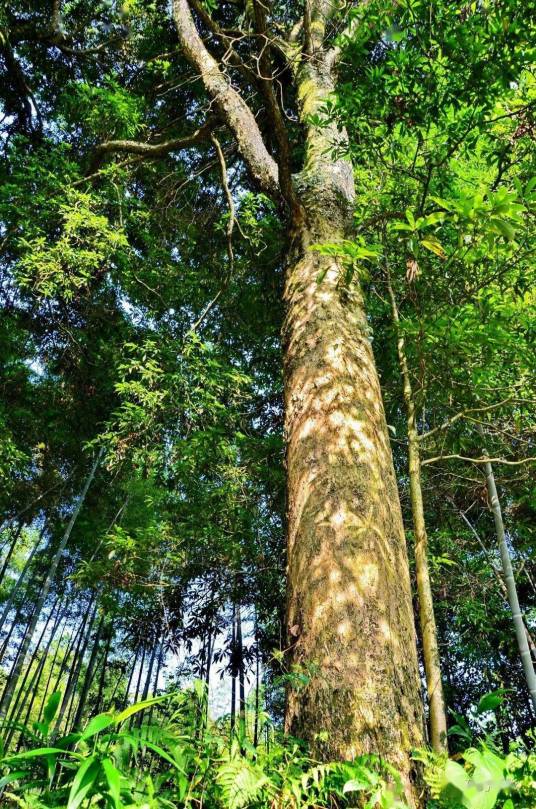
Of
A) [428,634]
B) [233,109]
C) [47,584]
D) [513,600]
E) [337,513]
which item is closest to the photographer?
[337,513]

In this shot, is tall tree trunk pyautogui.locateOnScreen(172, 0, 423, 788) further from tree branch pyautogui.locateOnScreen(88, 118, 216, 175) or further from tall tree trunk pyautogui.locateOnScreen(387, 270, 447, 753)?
tree branch pyautogui.locateOnScreen(88, 118, 216, 175)

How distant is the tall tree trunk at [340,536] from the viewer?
120 centimetres

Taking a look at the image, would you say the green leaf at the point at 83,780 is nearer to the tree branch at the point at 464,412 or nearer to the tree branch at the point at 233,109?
the tree branch at the point at 464,412

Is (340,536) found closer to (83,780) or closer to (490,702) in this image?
(490,702)

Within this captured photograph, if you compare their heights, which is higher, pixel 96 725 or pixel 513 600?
pixel 513 600

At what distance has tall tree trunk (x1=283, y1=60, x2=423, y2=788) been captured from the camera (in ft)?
3.94

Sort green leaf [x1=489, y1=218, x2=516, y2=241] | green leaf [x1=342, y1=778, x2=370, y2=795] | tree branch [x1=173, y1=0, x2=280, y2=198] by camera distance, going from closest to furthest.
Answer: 1. green leaf [x1=342, y1=778, x2=370, y2=795]
2. green leaf [x1=489, y1=218, x2=516, y2=241]
3. tree branch [x1=173, y1=0, x2=280, y2=198]

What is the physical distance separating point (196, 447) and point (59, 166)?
8.78ft

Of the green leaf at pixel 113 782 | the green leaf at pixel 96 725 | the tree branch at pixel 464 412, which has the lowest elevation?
the green leaf at pixel 113 782

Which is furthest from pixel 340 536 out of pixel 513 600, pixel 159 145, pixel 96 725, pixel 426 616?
pixel 513 600

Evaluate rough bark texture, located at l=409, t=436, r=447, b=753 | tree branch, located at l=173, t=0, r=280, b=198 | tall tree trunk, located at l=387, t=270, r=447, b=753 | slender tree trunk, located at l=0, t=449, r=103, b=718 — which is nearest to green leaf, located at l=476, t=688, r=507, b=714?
tall tree trunk, located at l=387, t=270, r=447, b=753

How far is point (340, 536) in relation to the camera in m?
1.49

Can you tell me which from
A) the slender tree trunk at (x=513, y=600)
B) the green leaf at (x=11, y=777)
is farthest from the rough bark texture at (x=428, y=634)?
the slender tree trunk at (x=513, y=600)

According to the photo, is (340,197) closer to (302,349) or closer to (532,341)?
(302,349)
